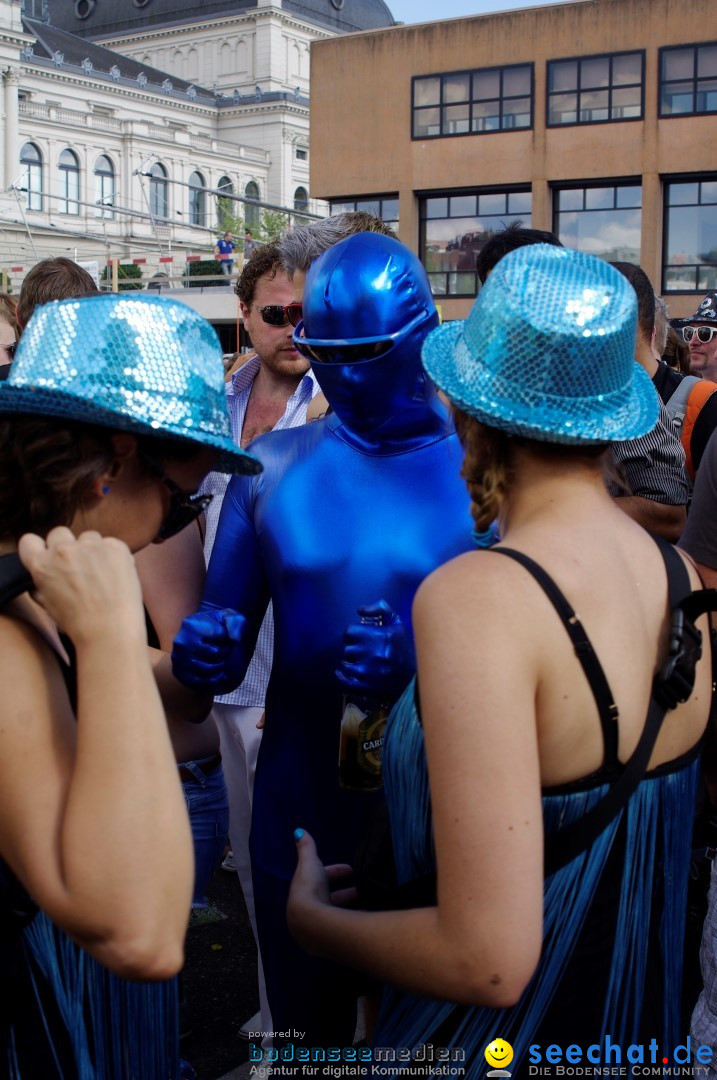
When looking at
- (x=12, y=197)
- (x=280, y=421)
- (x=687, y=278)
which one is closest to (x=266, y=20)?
(x=12, y=197)

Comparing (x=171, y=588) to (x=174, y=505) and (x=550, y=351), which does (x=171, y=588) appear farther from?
(x=550, y=351)

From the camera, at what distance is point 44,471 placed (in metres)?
1.42

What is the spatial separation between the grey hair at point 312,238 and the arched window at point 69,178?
6522 cm

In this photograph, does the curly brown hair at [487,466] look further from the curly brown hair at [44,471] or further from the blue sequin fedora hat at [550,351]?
the curly brown hair at [44,471]

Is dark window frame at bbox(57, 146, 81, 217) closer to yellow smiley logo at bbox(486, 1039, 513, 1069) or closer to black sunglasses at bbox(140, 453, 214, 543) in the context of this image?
black sunglasses at bbox(140, 453, 214, 543)

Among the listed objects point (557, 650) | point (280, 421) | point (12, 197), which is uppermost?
point (12, 197)

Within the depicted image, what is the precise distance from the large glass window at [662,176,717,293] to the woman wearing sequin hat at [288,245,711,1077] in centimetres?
3145

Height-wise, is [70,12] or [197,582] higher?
[70,12]

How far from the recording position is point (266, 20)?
295 ft

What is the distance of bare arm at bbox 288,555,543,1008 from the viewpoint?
1.28m

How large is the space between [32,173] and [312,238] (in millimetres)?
67414

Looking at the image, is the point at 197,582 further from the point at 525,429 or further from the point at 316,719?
the point at 525,429

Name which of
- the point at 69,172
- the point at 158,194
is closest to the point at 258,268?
the point at 69,172

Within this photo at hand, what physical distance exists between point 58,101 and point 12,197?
1304cm
